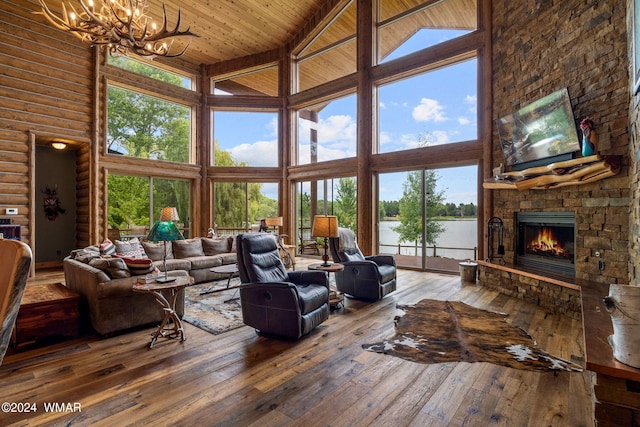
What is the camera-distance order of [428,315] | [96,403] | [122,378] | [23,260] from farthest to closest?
1. [428,315]
2. [122,378]
3. [96,403]
4. [23,260]

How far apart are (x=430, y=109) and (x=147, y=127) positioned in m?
6.94

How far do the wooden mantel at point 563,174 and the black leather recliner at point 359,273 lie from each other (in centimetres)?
219

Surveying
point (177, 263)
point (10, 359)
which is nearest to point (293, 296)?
point (10, 359)

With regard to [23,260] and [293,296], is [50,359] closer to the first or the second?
[293,296]

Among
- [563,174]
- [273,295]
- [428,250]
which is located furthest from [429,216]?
[273,295]

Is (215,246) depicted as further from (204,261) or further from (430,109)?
(430,109)

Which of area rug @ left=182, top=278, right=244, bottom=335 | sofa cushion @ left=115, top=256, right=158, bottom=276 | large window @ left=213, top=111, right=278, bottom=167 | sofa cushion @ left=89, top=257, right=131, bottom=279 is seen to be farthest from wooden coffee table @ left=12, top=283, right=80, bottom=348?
large window @ left=213, top=111, right=278, bottom=167

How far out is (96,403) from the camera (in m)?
2.05

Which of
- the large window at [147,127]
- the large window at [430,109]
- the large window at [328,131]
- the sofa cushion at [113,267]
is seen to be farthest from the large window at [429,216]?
the large window at [147,127]

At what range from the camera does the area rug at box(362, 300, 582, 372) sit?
263 cm

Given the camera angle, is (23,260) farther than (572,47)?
No

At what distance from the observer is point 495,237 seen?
532 centimetres

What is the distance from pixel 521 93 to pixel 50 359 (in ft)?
21.7

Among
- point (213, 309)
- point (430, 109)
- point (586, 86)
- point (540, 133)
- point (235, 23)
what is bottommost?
point (213, 309)
